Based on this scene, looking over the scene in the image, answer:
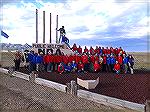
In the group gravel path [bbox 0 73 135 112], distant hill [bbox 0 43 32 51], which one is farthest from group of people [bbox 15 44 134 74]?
gravel path [bbox 0 73 135 112]

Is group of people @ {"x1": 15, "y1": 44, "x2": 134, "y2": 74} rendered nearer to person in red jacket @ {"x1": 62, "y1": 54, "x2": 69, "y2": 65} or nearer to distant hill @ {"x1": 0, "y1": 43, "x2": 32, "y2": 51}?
person in red jacket @ {"x1": 62, "y1": 54, "x2": 69, "y2": 65}

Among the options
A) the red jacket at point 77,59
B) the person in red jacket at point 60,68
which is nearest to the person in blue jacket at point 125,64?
the red jacket at point 77,59

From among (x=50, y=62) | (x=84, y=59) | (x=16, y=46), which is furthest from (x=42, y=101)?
(x=16, y=46)

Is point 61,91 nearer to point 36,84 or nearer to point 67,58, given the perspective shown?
point 36,84

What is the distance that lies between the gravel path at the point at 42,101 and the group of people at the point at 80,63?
21.1 ft

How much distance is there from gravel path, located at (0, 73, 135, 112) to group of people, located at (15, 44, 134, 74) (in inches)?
254

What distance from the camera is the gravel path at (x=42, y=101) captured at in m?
10.0

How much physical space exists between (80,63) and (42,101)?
10.1 metres

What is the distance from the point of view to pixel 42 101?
11.3 m

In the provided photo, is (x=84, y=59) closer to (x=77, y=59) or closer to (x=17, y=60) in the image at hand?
(x=77, y=59)

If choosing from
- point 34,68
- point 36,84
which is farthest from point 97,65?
point 36,84

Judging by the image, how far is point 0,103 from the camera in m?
10.9

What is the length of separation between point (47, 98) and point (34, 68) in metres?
9.59

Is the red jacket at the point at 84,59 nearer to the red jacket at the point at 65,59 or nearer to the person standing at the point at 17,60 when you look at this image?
the red jacket at the point at 65,59
